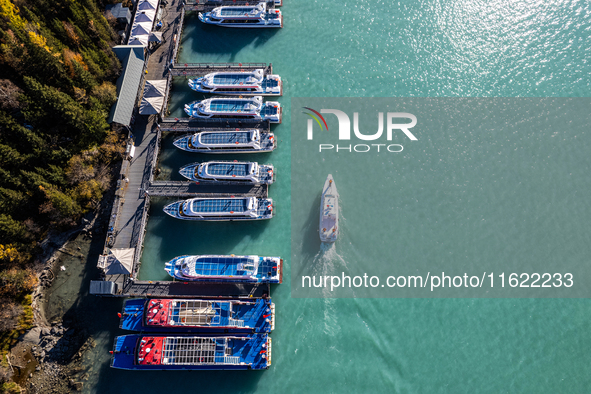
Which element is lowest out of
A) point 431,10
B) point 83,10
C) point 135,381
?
point 135,381

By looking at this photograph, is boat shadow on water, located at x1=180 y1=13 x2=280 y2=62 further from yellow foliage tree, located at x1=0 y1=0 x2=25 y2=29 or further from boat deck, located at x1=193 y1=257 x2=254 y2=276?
boat deck, located at x1=193 y1=257 x2=254 y2=276

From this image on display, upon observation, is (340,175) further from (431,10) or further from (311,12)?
(431,10)

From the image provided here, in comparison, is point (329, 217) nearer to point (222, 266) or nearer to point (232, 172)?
point (232, 172)

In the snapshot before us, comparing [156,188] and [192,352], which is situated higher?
[156,188]

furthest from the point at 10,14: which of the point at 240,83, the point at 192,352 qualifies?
the point at 192,352

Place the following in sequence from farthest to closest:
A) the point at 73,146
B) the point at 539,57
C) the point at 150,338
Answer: the point at 539,57 < the point at 73,146 < the point at 150,338

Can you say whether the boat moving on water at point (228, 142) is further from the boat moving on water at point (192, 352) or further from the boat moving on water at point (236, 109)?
the boat moving on water at point (192, 352)

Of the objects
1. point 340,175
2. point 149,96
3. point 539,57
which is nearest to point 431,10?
point 539,57
